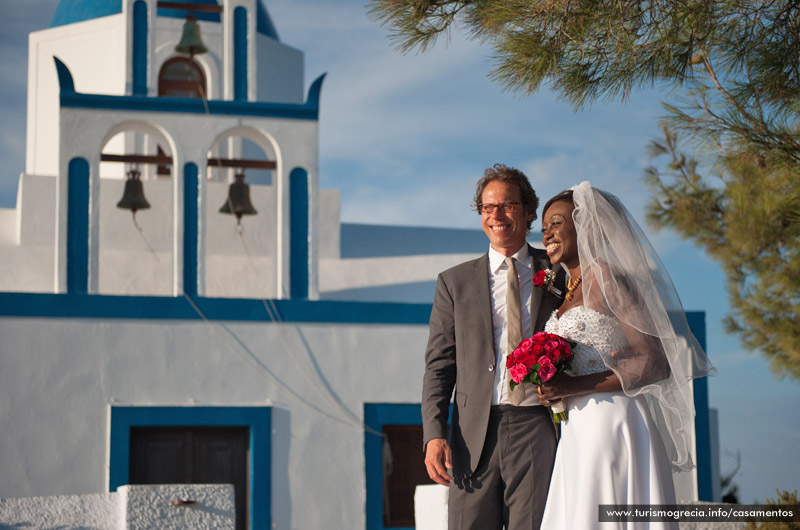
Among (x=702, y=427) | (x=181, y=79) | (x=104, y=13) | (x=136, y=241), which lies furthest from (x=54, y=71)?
(x=702, y=427)

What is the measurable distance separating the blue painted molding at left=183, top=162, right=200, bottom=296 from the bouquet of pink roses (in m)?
5.12

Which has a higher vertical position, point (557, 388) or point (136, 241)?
point (136, 241)

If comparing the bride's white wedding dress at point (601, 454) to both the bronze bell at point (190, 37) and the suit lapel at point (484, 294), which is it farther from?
the bronze bell at point (190, 37)

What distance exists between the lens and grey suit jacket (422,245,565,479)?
3.53 metres

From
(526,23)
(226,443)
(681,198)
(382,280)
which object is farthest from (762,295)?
(526,23)

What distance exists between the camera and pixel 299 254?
845cm

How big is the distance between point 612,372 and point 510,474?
46 cm

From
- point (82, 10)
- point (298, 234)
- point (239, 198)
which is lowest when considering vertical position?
point (298, 234)

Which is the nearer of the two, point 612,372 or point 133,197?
point 612,372

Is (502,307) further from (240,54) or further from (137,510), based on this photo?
(240,54)

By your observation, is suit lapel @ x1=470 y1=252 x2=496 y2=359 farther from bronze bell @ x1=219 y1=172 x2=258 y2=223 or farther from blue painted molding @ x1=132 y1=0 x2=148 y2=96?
blue painted molding @ x1=132 y1=0 x2=148 y2=96

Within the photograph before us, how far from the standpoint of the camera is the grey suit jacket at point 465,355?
353cm

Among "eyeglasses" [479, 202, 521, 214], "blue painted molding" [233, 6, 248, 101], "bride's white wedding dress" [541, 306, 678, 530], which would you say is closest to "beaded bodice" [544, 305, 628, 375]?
"bride's white wedding dress" [541, 306, 678, 530]

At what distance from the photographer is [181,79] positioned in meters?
11.0
